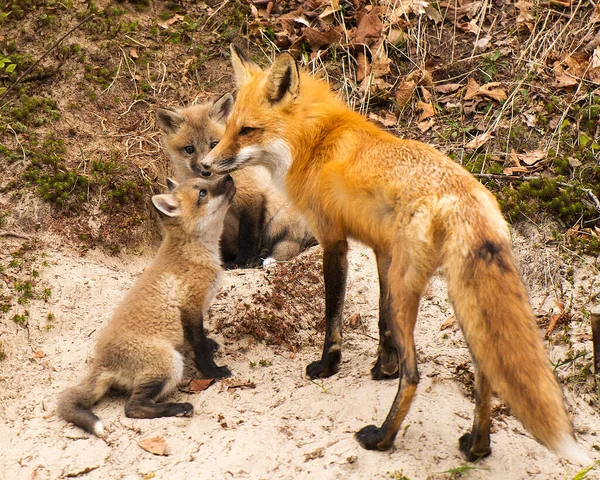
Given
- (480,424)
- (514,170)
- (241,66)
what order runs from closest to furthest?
(480,424) < (241,66) < (514,170)

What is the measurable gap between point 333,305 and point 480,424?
1511 mm

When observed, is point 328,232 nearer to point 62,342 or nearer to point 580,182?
point 62,342

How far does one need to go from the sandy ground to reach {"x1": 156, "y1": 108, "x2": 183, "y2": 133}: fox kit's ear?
2.37m

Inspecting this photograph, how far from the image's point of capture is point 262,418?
4.82 meters

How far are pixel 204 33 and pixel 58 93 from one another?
2.26m

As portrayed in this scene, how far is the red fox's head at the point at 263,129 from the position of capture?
5.04 meters

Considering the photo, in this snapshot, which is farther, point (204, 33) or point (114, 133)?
point (204, 33)

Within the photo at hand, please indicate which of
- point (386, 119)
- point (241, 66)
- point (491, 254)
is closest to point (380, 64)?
point (386, 119)

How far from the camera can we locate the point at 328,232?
486 centimetres

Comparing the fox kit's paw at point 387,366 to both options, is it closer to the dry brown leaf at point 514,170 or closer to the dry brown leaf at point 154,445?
the dry brown leaf at point 154,445

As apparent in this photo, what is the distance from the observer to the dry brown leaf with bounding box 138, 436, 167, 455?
4.45 metres

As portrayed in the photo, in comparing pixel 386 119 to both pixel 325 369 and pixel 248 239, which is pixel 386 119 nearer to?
pixel 248 239

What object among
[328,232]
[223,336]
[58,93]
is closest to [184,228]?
[223,336]

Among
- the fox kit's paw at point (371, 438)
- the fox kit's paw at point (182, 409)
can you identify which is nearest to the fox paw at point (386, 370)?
the fox kit's paw at point (371, 438)
